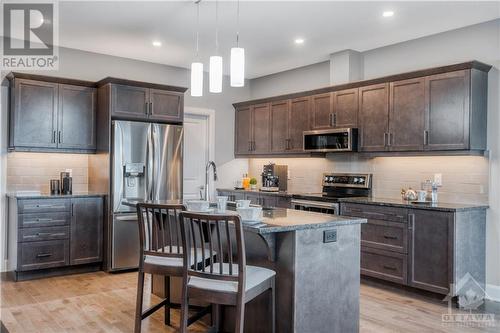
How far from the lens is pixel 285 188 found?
6535 mm

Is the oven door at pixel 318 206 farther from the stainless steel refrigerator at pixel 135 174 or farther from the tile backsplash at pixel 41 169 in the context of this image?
the tile backsplash at pixel 41 169

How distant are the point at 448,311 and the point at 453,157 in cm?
161

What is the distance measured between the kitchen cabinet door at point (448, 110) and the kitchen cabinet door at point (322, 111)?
1.32 meters

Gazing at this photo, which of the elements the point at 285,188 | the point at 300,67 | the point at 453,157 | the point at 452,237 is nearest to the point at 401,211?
the point at 452,237

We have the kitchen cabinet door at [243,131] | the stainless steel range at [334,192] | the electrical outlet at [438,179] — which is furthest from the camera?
the kitchen cabinet door at [243,131]

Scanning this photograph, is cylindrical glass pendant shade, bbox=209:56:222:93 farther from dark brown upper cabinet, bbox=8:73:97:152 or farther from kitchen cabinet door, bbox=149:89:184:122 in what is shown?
dark brown upper cabinet, bbox=8:73:97:152

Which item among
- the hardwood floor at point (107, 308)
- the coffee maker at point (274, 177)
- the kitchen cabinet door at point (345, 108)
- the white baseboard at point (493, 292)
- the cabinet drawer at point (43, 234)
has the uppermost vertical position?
the kitchen cabinet door at point (345, 108)

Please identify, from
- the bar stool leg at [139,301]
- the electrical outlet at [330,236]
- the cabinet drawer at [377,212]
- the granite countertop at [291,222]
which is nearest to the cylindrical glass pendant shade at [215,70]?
the granite countertop at [291,222]

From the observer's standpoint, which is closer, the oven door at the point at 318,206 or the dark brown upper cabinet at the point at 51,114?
the dark brown upper cabinet at the point at 51,114

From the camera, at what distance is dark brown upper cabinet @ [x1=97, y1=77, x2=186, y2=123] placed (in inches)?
197

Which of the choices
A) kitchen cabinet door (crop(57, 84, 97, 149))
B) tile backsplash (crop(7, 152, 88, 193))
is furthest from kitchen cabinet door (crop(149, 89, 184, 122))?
tile backsplash (crop(7, 152, 88, 193))

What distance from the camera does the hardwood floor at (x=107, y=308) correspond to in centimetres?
326

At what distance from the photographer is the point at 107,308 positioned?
12.1 feet

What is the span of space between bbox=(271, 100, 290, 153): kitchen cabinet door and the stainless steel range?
0.81 metres
